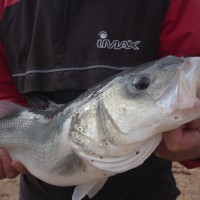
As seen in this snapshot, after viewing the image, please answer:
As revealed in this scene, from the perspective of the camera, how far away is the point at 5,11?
2486 mm

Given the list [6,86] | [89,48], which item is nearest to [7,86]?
[6,86]

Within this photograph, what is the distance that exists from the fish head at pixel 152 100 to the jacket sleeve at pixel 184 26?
392mm

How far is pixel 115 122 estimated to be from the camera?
1977 mm

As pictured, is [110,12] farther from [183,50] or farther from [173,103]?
[173,103]

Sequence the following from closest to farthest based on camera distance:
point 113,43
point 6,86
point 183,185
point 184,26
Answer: point 184,26 → point 113,43 → point 6,86 → point 183,185

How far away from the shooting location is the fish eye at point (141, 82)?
1.95m

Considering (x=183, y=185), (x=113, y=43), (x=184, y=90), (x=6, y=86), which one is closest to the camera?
(x=184, y=90)

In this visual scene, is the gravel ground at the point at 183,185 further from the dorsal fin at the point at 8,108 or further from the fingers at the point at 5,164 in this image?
the dorsal fin at the point at 8,108

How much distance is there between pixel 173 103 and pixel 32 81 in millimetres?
830

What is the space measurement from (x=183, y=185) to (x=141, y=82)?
2.62 meters

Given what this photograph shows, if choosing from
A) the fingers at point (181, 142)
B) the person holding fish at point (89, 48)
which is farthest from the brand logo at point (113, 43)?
the fingers at point (181, 142)

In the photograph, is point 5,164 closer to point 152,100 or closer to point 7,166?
point 7,166

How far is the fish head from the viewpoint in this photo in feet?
6.02

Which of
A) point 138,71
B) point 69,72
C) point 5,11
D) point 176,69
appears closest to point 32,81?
point 69,72
